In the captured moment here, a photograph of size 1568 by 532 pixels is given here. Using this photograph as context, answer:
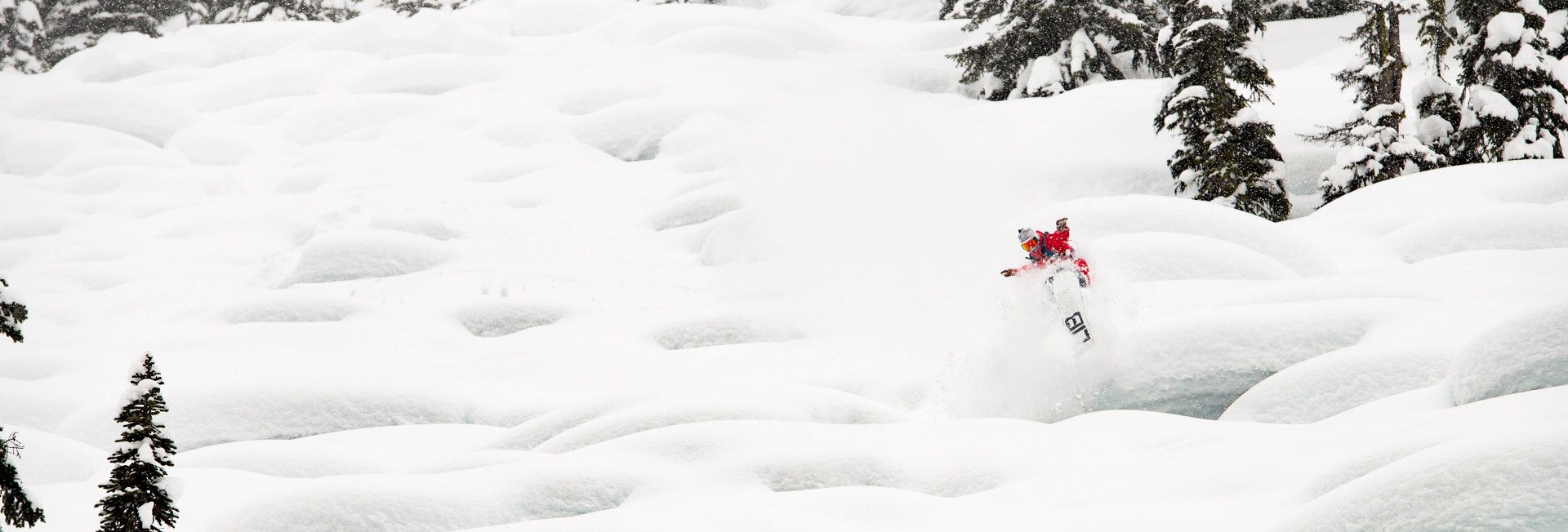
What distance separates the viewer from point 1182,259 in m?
12.9

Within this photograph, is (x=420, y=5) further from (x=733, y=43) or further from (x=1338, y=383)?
(x=1338, y=383)

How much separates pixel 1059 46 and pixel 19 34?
39678 mm

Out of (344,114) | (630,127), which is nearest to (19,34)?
(344,114)

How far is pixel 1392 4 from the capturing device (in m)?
20.3

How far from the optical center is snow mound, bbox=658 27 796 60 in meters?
34.3

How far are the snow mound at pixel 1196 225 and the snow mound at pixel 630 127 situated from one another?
14074 mm

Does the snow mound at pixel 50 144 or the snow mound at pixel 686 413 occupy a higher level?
the snow mound at pixel 50 144

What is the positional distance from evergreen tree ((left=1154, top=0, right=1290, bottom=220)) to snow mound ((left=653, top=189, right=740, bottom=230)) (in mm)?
8792

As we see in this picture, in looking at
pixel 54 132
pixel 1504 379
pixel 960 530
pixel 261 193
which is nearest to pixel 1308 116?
pixel 1504 379

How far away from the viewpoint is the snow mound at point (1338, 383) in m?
7.51

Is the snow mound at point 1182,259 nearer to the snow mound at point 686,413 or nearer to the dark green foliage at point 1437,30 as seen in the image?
the snow mound at point 686,413

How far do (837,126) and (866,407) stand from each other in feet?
Answer: 62.8

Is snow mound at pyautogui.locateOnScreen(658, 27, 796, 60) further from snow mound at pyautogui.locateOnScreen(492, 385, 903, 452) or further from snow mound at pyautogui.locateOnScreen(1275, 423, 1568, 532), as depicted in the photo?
snow mound at pyautogui.locateOnScreen(1275, 423, 1568, 532)

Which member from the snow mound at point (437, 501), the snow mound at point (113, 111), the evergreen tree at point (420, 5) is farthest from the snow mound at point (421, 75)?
the snow mound at point (437, 501)
